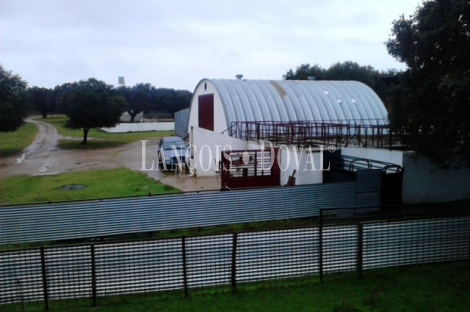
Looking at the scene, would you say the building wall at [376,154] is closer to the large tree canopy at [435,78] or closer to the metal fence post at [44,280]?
the large tree canopy at [435,78]

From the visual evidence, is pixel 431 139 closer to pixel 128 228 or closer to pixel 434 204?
pixel 434 204

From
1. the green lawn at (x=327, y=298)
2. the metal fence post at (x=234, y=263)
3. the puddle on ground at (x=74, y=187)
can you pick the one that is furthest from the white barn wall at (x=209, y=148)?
the metal fence post at (x=234, y=263)

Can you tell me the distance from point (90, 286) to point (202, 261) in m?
1.62

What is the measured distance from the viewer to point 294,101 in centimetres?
2664

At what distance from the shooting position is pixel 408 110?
34.1 ft

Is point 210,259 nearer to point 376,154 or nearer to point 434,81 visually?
point 434,81

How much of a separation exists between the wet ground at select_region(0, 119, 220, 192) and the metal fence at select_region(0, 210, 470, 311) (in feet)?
35.9

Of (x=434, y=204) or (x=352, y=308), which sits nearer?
(x=352, y=308)

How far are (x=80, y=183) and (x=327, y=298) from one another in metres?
15.9

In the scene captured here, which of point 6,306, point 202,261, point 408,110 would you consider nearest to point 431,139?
point 408,110

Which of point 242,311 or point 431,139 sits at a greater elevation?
point 431,139

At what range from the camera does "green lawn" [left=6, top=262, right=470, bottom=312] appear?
6.04 metres

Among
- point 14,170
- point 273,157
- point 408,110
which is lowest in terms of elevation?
point 14,170

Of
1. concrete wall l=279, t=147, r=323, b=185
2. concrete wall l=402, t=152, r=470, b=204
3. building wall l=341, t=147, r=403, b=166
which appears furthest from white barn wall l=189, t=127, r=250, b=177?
concrete wall l=402, t=152, r=470, b=204
